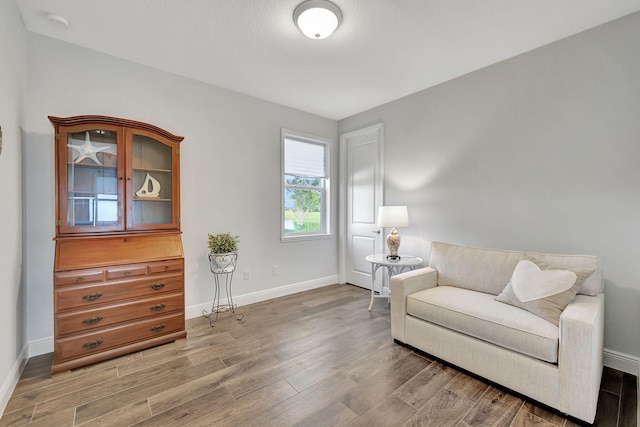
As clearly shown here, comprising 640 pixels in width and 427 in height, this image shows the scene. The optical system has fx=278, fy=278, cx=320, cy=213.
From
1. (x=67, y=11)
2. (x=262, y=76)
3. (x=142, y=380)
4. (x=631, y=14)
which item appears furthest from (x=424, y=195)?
(x=67, y=11)

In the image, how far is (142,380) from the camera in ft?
6.43

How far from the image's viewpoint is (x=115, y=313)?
223cm

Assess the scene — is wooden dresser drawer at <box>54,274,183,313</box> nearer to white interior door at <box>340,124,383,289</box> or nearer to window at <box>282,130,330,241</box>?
window at <box>282,130,330,241</box>

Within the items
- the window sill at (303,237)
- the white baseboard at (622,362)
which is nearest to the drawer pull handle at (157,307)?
the window sill at (303,237)

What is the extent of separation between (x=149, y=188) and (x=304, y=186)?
2.04m

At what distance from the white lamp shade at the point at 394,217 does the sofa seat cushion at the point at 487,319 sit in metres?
0.90

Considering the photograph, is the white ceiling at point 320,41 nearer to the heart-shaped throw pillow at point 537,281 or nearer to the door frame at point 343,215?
the door frame at point 343,215

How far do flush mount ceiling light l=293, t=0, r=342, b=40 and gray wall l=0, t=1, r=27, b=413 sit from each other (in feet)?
6.11

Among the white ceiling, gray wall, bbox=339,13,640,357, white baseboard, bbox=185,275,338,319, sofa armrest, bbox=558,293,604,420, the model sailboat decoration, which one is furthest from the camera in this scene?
white baseboard, bbox=185,275,338,319

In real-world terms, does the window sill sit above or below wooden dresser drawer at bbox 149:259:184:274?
above

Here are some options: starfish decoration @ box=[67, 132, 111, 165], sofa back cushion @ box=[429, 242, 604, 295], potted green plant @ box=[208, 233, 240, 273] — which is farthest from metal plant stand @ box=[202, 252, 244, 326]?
sofa back cushion @ box=[429, 242, 604, 295]

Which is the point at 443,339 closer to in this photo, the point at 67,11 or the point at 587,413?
the point at 587,413

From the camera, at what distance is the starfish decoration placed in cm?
226

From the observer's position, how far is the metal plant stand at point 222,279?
2.93m
